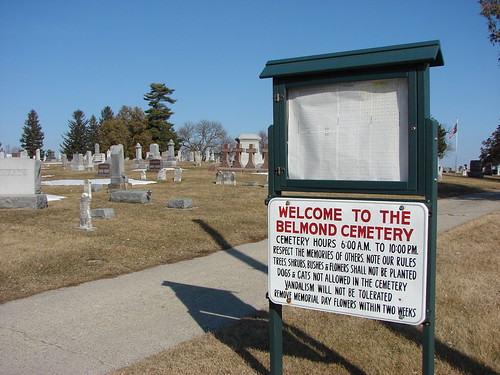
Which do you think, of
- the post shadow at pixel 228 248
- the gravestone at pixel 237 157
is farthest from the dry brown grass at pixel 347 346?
the gravestone at pixel 237 157

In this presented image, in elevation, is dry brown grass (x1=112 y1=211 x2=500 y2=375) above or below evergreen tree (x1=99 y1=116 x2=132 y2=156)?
below

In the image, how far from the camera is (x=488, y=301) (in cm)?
509

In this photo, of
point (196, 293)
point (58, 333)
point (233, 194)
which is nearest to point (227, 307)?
point (196, 293)

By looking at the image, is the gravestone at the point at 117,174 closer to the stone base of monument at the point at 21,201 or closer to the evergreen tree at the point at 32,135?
the stone base of monument at the point at 21,201

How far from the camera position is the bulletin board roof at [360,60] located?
2.58 m

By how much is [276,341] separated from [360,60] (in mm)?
1961

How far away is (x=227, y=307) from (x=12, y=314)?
7.70 ft

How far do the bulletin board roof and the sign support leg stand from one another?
1.63 m

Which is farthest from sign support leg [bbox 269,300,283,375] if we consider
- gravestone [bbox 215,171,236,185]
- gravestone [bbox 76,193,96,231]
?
gravestone [bbox 215,171,236,185]

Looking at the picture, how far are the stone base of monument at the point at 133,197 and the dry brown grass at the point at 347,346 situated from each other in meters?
9.55

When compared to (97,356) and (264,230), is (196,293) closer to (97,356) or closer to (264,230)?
(97,356)

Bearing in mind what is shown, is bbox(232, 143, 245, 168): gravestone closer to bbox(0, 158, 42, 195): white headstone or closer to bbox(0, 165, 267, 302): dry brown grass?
bbox(0, 165, 267, 302): dry brown grass

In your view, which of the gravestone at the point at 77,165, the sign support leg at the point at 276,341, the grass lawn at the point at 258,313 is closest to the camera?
the sign support leg at the point at 276,341

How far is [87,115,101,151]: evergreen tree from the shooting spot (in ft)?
290
